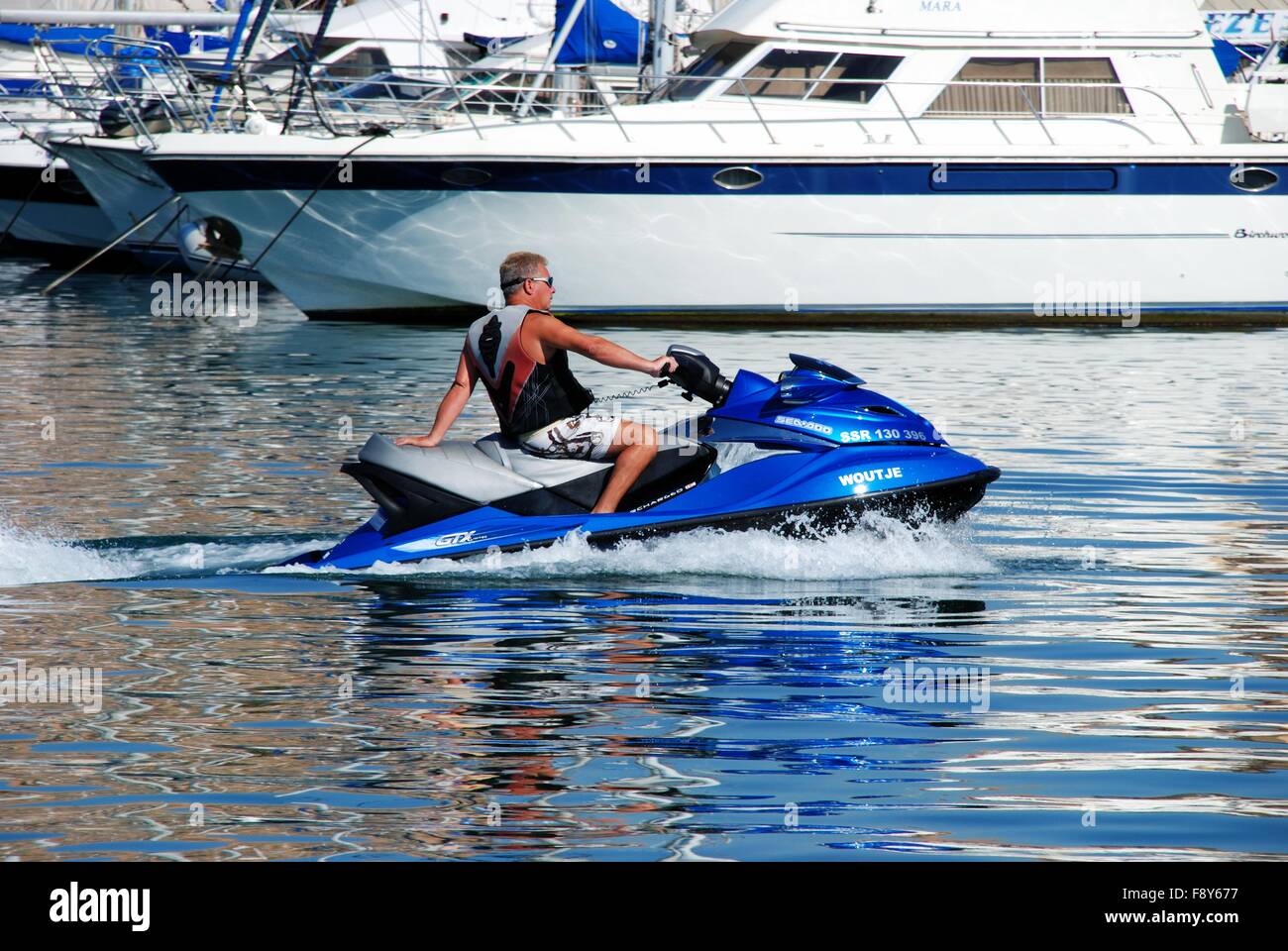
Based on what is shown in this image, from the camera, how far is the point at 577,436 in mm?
8047

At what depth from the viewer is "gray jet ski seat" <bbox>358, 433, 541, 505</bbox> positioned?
8031mm

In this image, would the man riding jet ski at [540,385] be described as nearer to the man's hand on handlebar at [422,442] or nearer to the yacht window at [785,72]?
the man's hand on handlebar at [422,442]

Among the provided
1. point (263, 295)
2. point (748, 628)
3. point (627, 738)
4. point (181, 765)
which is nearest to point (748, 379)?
point (748, 628)

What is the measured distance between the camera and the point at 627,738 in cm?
564

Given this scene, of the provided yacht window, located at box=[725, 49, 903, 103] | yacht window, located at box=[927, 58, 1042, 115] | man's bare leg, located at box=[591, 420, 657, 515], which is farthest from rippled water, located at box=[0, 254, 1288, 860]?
yacht window, located at box=[725, 49, 903, 103]

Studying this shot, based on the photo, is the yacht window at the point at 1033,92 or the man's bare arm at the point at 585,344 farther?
the yacht window at the point at 1033,92

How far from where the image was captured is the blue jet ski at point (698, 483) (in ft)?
26.3

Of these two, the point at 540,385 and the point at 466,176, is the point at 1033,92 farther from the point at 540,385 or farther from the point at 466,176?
the point at 540,385

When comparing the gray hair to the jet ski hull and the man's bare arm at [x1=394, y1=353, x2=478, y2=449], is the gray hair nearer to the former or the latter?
the man's bare arm at [x1=394, y1=353, x2=478, y2=449]

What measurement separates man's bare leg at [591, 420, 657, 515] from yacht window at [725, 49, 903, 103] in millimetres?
11338

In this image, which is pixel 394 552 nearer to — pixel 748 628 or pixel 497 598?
pixel 497 598

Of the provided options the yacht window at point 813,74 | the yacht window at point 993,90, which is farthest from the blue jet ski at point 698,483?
the yacht window at point 993,90

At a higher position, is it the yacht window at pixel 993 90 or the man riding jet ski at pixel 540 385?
the yacht window at pixel 993 90

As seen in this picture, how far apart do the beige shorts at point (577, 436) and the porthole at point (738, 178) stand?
36.0ft
